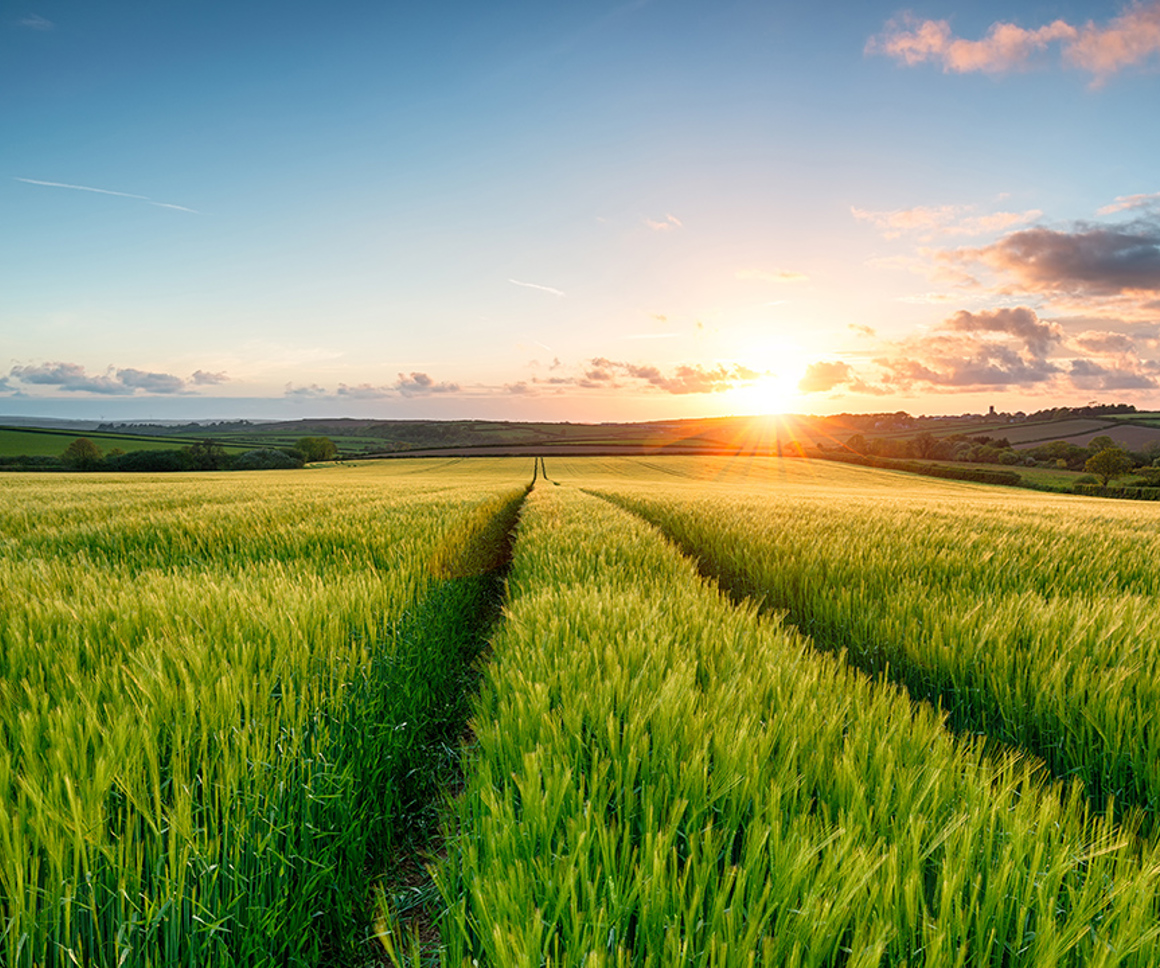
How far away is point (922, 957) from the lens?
1.09m

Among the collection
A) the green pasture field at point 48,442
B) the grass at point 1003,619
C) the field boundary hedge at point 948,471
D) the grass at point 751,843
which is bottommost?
the field boundary hedge at point 948,471

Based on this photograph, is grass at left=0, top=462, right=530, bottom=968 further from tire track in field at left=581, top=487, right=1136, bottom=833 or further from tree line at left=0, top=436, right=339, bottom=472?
tree line at left=0, top=436, right=339, bottom=472

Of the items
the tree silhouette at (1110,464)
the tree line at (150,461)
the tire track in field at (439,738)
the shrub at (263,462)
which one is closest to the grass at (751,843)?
the tire track in field at (439,738)

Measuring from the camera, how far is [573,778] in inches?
59.6

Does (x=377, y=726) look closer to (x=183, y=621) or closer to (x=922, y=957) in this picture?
(x=183, y=621)

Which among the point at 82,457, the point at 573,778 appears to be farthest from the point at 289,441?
the point at 573,778

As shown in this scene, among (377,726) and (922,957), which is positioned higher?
(922,957)

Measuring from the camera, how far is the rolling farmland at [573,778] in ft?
3.61

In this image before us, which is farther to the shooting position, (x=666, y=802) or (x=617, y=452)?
(x=617, y=452)

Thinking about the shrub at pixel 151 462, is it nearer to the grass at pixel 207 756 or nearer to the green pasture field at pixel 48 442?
the green pasture field at pixel 48 442

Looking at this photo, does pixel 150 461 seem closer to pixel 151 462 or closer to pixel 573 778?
pixel 151 462

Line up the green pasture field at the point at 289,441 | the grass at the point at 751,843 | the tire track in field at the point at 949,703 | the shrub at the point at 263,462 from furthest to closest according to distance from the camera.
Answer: the green pasture field at the point at 289,441 < the shrub at the point at 263,462 < the tire track in field at the point at 949,703 < the grass at the point at 751,843

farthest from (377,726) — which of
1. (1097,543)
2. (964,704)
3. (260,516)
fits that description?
(1097,543)

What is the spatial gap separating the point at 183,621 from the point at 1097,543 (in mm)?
9084
